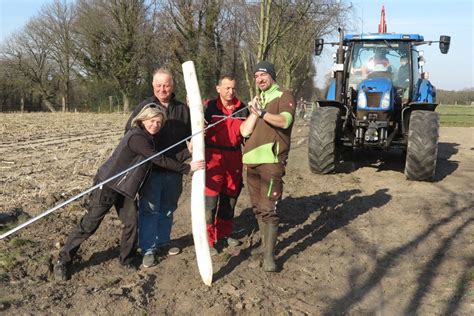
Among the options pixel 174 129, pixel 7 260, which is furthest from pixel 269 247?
pixel 7 260

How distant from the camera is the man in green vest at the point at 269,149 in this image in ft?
13.6

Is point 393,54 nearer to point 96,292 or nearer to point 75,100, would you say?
point 96,292

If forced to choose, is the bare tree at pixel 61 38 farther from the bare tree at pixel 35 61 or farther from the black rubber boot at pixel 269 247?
the black rubber boot at pixel 269 247

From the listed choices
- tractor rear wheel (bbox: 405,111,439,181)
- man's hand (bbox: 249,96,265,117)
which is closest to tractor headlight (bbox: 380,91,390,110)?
tractor rear wheel (bbox: 405,111,439,181)

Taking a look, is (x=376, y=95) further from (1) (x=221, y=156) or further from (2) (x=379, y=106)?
(1) (x=221, y=156)

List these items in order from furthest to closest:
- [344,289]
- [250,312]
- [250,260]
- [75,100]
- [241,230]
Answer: [75,100] < [241,230] < [250,260] < [344,289] < [250,312]

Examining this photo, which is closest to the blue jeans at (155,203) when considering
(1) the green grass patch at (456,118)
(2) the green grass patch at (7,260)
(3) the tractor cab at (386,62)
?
(2) the green grass patch at (7,260)

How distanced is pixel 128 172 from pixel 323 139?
15.4 feet

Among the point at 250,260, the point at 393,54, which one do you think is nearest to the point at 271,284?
the point at 250,260

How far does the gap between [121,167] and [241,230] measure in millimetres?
1885

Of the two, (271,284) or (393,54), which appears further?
(393,54)

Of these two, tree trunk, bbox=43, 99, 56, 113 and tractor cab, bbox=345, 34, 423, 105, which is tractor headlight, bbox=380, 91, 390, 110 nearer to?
tractor cab, bbox=345, 34, 423, 105

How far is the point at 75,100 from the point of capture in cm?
3969

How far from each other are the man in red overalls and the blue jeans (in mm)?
351
